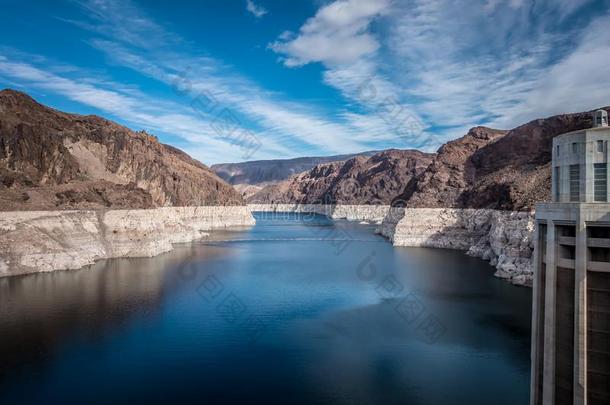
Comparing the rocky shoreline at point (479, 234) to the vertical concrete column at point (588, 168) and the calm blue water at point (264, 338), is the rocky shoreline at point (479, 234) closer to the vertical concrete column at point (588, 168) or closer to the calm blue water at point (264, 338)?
the calm blue water at point (264, 338)

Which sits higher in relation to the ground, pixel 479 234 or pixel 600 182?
pixel 600 182

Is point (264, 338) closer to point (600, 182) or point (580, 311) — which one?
point (580, 311)

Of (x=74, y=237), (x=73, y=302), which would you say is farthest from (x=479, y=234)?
(x=74, y=237)

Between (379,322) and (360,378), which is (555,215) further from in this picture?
(379,322)

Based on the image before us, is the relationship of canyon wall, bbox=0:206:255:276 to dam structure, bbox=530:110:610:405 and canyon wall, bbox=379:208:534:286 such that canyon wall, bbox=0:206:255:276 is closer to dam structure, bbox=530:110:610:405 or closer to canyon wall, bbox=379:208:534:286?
canyon wall, bbox=379:208:534:286

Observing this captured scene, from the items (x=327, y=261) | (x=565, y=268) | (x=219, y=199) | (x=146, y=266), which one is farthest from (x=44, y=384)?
(x=219, y=199)

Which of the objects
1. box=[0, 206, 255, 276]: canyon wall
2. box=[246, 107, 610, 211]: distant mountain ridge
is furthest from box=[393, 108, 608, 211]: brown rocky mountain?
box=[0, 206, 255, 276]: canyon wall

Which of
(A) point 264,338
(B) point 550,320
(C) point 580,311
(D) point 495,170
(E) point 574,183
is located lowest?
(A) point 264,338
